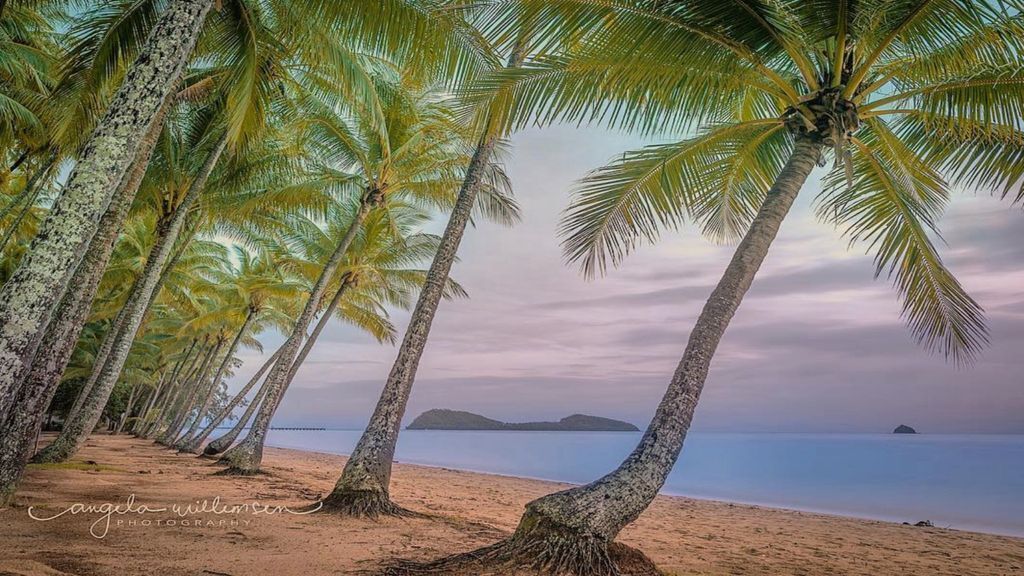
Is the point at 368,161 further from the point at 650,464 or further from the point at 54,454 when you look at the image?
the point at 650,464

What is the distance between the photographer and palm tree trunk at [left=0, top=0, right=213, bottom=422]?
3053 mm

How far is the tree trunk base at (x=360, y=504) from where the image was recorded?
6367mm

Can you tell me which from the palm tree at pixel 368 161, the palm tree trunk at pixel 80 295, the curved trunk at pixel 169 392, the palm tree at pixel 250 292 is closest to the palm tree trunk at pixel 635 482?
the palm tree trunk at pixel 80 295

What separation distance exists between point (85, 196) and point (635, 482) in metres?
4.20

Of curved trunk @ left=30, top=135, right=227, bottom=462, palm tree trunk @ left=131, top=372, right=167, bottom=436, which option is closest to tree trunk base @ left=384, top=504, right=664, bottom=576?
curved trunk @ left=30, top=135, right=227, bottom=462

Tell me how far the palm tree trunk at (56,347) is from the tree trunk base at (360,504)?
10.4ft

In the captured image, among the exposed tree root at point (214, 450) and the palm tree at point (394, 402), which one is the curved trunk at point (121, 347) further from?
the exposed tree root at point (214, 450)

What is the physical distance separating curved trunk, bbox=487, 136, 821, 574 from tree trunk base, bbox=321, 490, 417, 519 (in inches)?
114

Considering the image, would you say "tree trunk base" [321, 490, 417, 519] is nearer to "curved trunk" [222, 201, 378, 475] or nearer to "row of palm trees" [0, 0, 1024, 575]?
"row of palm trees" [0, 0, 1024, 575]

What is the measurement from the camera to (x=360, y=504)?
643 cm

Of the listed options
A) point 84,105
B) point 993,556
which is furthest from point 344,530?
point 993,556

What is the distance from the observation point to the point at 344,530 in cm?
566

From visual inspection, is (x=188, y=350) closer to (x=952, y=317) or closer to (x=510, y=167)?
(x=510, y=167)

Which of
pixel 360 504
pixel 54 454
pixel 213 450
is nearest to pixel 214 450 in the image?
pixel 213 450
